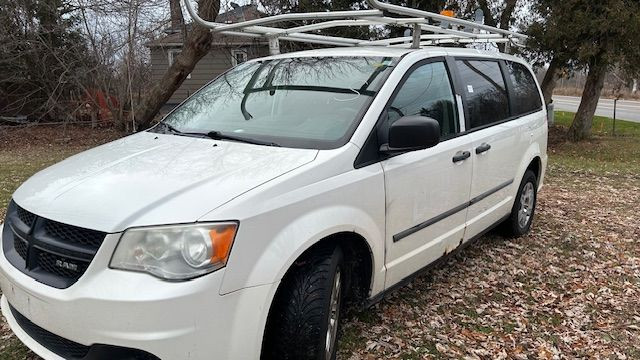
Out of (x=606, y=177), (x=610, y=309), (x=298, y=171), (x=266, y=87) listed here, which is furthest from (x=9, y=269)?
(x=606, y=177)

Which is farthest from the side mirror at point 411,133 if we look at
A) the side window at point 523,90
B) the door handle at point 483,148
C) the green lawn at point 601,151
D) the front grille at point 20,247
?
the green lawn at point 601,151

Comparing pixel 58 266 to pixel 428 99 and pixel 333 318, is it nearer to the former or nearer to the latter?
pixel 333 318

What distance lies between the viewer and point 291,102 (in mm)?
3352

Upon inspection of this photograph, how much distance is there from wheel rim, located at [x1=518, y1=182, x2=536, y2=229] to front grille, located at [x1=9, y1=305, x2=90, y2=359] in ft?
13.7

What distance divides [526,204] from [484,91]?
63.9 inches

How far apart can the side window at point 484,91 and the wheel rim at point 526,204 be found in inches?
39.1

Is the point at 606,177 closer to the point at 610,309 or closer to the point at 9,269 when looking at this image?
the point at 610,309

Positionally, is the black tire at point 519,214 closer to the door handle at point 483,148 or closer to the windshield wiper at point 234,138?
the door handle at point 483,148

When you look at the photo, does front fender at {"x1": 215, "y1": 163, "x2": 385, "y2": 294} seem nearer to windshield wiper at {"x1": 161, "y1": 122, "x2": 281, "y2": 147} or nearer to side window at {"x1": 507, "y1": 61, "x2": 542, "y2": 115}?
windshield wiper at {"x1": 161, "y1": 122, "x2": 281, "y2": 147}

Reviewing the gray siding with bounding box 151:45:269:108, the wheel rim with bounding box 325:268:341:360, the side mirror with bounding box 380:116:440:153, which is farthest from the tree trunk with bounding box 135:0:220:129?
the wheel rim with bounding box 325:268:341:360

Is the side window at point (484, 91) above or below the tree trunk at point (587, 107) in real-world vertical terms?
above

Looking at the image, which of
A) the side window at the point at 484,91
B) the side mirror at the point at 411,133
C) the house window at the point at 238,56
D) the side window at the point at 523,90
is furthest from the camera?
the house window at the point at 238,56

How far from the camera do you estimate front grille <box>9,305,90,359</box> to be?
223cm

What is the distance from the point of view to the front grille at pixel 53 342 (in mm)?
2227
